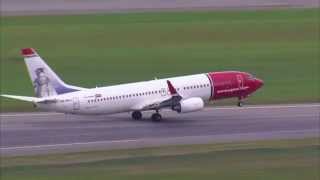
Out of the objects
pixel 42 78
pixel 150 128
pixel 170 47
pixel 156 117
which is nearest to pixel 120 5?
pixel 170 47

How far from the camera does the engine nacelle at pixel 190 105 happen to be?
2128 inches

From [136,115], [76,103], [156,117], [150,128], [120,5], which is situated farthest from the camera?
[120,5]

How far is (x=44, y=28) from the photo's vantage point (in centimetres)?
9712

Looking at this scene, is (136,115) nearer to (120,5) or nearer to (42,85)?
(42,85)

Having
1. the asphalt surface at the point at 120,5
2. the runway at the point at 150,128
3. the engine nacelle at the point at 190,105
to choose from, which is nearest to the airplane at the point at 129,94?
the engine nacelle at the point at 190,105

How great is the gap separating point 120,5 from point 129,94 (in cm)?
5820

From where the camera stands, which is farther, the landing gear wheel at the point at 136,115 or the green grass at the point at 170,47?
the green grass at the point at 170,47

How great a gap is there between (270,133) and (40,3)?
6897cm

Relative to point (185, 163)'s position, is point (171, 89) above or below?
above

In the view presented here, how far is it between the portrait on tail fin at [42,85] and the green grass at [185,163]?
1058cm

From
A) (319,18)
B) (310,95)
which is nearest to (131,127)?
(310,95)

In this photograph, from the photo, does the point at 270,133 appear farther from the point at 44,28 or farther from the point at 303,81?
the point at 44,28

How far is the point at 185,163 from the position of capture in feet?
130

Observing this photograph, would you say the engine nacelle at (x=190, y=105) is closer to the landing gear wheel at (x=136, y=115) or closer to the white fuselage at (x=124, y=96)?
the white fuselage at (x=124, y=96)
